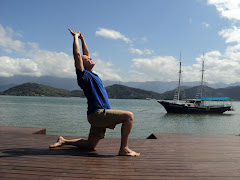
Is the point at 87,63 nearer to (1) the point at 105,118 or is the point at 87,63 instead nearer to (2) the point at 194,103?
(1) the point at 105,118

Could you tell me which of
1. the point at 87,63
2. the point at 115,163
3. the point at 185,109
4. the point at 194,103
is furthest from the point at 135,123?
the point at 194,103

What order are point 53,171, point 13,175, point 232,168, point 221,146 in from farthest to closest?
1. point 221,146
2. point 232,168
3. point 53,171
4. point 13,175

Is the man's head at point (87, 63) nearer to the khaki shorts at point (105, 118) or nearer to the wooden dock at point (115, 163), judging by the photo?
the khaki shorts at point (105, 118)

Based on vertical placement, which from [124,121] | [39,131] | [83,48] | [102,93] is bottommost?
[39,131]

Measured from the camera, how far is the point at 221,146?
4.63 meters

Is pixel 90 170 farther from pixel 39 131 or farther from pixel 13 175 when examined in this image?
pixel 39 131

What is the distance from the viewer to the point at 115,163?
315 cm

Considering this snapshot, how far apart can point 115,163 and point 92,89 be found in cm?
118

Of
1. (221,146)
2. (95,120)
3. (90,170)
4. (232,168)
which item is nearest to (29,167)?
(90,170)

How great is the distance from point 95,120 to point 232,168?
83.3 inches

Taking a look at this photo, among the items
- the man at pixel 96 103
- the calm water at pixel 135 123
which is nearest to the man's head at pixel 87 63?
the man at pixel 96 103

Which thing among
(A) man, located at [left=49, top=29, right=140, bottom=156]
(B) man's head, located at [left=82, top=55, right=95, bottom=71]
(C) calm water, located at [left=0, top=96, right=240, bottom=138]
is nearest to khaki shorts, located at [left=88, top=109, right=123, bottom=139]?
(A) man, located at [left=49, top=29, right=140, bottom=156]

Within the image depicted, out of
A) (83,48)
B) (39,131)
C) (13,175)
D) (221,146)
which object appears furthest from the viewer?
(39,131)

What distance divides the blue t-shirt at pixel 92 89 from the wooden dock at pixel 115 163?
83 centimetres
